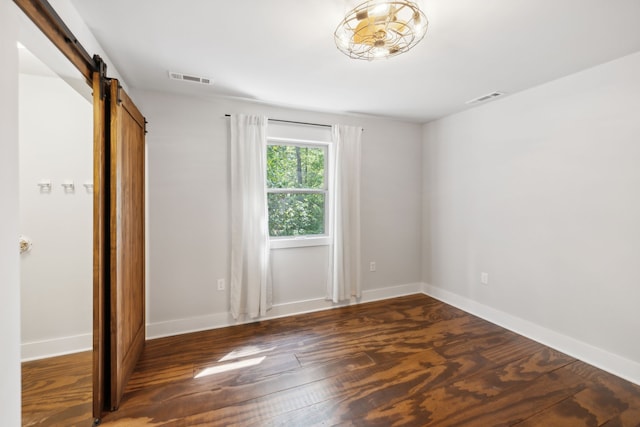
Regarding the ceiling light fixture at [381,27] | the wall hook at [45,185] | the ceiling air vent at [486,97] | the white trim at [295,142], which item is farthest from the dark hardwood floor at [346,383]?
the ceiling air vent at [486,97]

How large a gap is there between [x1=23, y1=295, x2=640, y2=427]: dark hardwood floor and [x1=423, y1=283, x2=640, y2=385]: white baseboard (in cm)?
9

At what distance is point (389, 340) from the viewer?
272 centimetres

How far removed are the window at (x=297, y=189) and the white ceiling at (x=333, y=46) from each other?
0.68m

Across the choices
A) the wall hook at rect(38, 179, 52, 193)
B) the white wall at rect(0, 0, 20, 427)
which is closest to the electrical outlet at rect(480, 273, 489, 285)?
the white wall at rect(0, 0, 20, 427)

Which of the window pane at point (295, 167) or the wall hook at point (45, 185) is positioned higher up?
the window pane at point (295, 167)

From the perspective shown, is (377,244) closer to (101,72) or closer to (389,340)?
(389,340)

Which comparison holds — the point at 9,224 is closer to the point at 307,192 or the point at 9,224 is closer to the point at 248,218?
the point at 248,218

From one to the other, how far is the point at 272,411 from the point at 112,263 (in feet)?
4.54

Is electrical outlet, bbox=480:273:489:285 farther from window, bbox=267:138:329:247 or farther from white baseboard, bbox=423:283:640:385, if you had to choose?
window, bbox=267:138:329:247

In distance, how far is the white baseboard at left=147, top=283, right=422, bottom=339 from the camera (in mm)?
2834

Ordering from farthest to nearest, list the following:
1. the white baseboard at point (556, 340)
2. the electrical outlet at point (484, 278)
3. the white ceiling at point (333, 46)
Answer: the electrical outlet at point (484, 278) → the white baseboard at point (556, 340) → the white ceiling at point (333, 46)

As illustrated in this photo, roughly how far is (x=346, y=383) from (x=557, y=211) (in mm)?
2408

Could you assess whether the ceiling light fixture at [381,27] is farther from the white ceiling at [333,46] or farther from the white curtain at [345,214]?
the white curtain at [345,214]

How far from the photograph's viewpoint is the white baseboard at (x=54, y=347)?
235 cm
